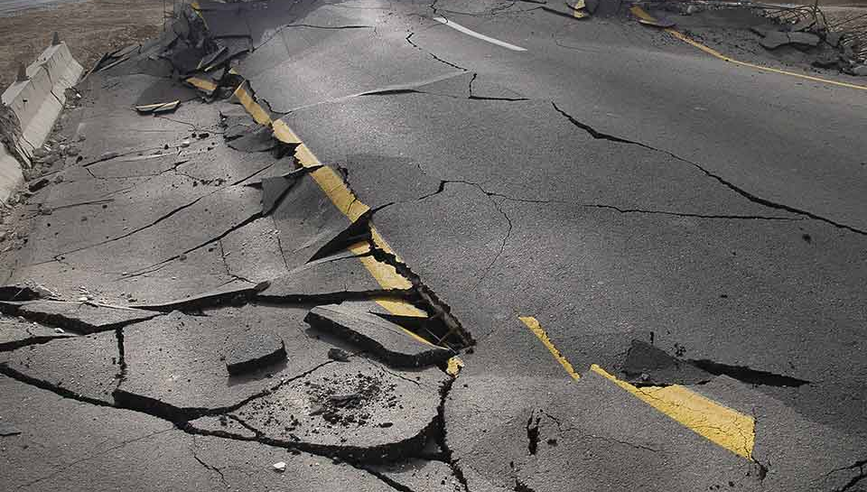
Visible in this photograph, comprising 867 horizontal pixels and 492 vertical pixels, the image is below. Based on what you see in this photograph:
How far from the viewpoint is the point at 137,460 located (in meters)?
3.54

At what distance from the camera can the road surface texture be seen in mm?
3547

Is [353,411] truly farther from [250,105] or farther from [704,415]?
[250,105]

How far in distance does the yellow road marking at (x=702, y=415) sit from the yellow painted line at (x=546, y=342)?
0.10 ft

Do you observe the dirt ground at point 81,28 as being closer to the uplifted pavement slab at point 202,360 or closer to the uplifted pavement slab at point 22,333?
the uplifted pavement slab at point 22,333

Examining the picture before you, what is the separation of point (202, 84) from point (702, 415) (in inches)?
370

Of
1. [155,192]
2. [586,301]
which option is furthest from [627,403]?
[155,192]

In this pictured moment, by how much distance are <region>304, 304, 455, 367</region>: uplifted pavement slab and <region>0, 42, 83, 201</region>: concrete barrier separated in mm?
4665

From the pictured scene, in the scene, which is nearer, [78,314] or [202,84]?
[78,314]

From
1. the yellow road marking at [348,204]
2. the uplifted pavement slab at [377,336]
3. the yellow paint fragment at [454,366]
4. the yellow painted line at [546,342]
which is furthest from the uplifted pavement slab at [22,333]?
the yellow painted line at [546,342]

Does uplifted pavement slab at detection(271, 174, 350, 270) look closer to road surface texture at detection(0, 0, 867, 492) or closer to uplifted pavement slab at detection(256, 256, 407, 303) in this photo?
road surface texture at detection(0, 0, 867, 492)

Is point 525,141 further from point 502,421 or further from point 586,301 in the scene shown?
point 502,421

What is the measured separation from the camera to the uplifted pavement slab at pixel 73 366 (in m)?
4.10

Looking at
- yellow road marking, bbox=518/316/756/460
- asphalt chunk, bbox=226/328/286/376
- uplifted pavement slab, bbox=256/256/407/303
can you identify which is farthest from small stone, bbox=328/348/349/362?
yellow road marking, bbox=518/316/756/460

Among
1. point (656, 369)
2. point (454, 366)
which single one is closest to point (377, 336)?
point (454, 366)
